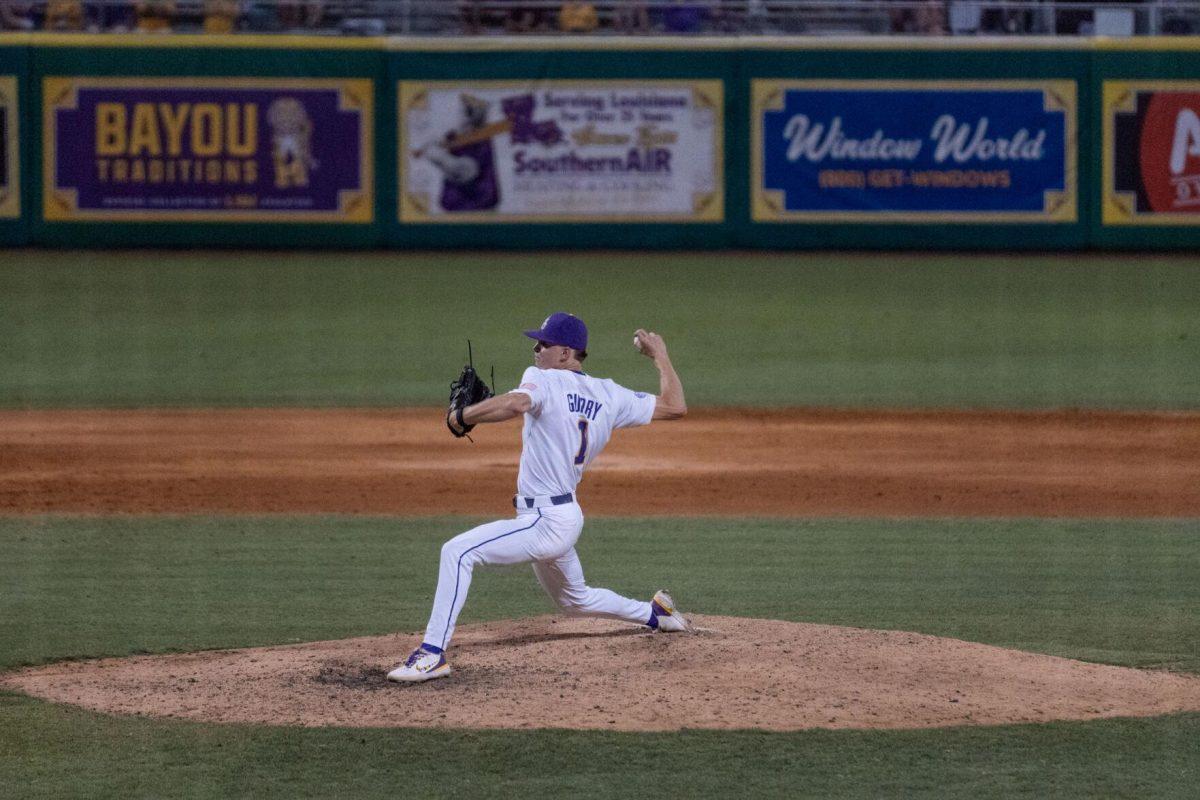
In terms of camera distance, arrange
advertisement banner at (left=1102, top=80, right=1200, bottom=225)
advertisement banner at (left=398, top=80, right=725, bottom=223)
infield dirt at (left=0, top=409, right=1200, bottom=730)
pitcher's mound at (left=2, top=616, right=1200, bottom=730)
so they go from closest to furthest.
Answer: pitcher's mound at (left=2, top=616, right=1200, bottom=730) < infield dirt at (left=0, top=409, right=1200, bottom=730) < advertisement banner at (left=1102, top=80, right=1200, bottom=225) < advertisement banner at (left=398, top=80, right=725, bottom=223)

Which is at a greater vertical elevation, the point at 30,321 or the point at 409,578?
the point at 30,321

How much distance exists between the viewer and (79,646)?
7.97m

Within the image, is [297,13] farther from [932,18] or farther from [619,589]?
[619,589]

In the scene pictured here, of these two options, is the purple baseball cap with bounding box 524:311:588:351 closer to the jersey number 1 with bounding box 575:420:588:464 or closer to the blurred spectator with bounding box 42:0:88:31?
the jersey number 1 with bounding box 575:420:588:464

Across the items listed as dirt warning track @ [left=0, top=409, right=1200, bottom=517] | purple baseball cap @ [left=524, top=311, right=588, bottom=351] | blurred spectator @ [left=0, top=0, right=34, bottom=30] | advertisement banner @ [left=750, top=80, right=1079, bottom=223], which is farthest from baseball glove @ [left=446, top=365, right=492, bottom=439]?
blurred spectator @ [left=0, top=0, right=34, bottom=30]

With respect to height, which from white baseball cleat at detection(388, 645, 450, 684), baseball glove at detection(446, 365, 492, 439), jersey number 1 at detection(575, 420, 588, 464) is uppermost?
baseball glove at detection(446, 365, 492, 439)

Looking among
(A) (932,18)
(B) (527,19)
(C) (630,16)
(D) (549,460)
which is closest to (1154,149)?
(A) (932,18)

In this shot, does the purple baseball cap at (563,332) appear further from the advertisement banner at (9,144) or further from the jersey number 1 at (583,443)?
the advertisement banner at (9,144)

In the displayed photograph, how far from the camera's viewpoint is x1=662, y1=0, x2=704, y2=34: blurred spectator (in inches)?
965

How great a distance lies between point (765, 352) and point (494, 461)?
5.98m

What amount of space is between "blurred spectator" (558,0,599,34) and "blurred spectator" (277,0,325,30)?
352cm

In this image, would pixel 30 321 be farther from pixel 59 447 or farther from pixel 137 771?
pixel 137 771

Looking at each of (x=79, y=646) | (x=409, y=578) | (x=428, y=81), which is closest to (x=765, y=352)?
(x=428, y=81)

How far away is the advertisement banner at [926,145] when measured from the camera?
23.9m
